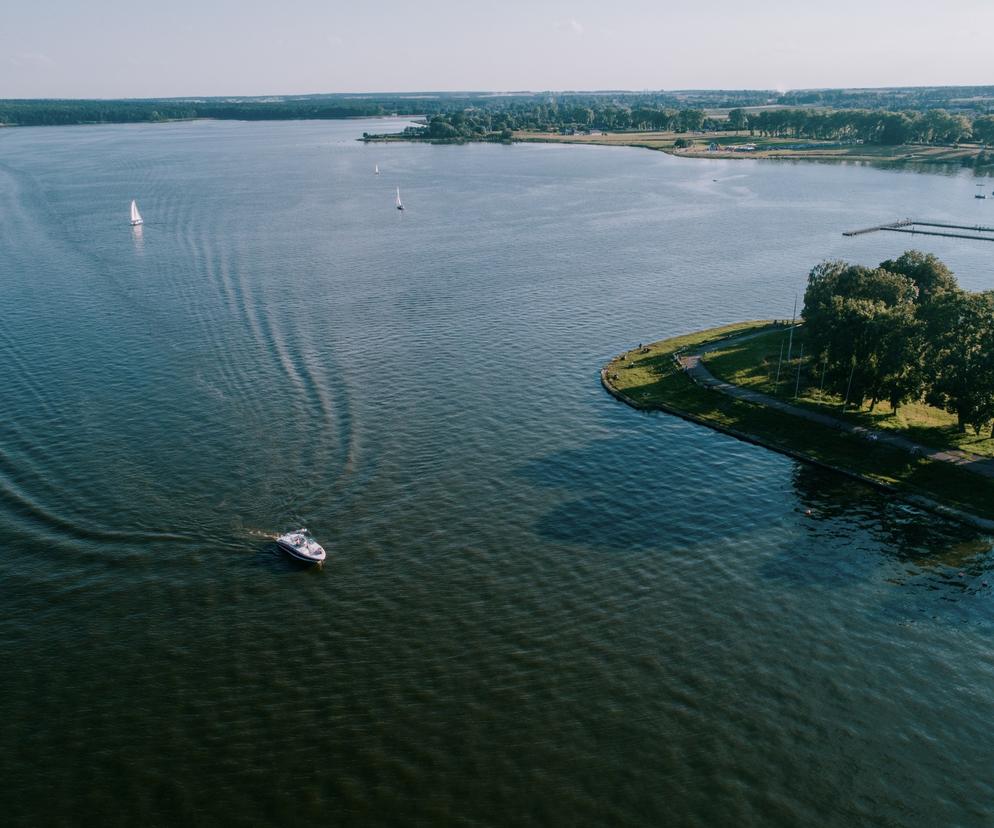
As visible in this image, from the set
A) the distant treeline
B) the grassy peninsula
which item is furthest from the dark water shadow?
the distant treeline

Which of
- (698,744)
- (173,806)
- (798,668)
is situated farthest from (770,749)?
(173,806)

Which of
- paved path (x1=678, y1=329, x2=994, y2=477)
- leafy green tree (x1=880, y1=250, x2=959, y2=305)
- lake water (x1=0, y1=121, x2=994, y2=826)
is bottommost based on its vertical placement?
lake water (x1=0, y1=121, x2=994, y2=826)

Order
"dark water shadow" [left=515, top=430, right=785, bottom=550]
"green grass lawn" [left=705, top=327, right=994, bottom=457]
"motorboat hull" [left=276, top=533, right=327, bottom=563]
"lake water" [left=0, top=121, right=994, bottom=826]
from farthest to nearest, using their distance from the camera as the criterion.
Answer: "green grass lawn" [left=705, top=327, right=994, bottom=457], "dark water shadow" [left=515, top=430, right=785, bottom=550], "motorboat hull" [left=276, top=533, right=327, bottom=563], "lake water" [left=0, top=121, right=994, bottom=826]

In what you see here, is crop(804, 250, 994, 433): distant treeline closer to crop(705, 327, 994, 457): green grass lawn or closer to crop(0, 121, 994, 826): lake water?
crop(705, 327, 994, 457): green grass lawn

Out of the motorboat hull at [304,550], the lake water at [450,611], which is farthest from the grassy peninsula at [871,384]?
the motorboat hull at [304,550]

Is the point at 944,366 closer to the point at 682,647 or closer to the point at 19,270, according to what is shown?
the point at 682,647

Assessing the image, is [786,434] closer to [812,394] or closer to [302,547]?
[812,394]
